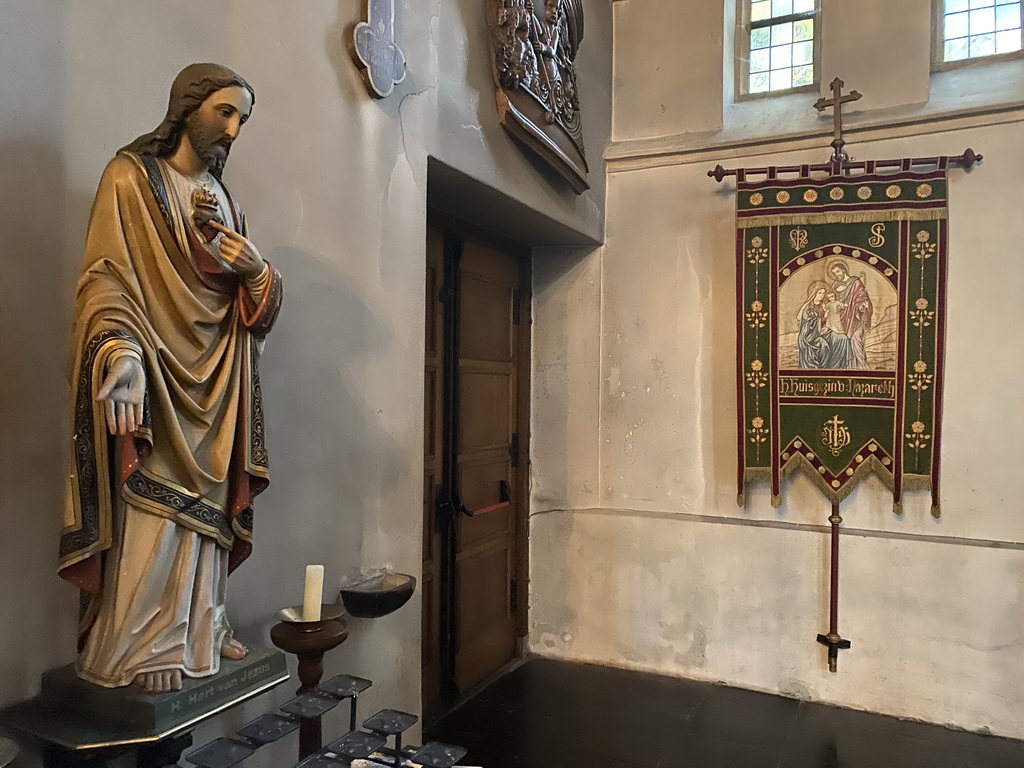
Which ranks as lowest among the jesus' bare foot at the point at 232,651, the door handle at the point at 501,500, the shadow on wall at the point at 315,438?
the door handle at the point at 501,500

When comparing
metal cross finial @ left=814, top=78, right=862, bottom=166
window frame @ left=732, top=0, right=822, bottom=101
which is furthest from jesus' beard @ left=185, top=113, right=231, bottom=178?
window frame @ left=732, top=0, right=822, bottom=101

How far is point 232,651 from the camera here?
5.11 feet

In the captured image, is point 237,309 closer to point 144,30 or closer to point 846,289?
point 144,30

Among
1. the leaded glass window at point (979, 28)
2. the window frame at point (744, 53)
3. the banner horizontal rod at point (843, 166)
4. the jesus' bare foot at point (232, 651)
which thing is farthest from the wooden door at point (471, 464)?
the leaded glass window at point (979, 28)

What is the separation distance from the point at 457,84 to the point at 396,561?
1.70 metres

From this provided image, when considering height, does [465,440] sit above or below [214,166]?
below

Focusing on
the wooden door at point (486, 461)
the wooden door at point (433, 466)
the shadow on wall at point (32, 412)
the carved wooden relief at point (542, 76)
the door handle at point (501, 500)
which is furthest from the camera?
the door handle at point (501, 500)

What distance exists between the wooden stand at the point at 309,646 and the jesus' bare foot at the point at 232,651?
0.25 meters

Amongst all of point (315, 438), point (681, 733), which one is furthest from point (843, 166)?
point (315, 438)

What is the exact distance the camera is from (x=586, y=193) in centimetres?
402

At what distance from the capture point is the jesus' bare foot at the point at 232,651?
5.09 ft

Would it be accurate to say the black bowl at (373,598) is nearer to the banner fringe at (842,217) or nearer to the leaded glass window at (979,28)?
the banner fringe at (842,217)

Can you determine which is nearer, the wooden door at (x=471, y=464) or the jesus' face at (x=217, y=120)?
the jesus' face at (x=217, y=120)

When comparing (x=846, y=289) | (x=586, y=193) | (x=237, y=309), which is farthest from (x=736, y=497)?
(x=237, y=309)
